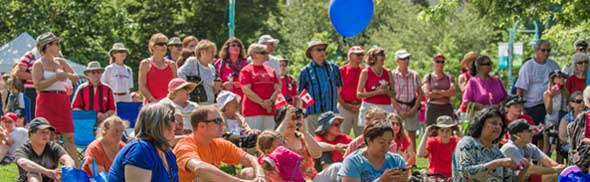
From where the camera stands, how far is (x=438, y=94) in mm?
14617

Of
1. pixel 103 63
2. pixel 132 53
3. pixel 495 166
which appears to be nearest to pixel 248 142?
pixel 495 166

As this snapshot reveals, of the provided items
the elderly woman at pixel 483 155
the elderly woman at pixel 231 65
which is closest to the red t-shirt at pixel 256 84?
the elderly woman at pixel 231 65

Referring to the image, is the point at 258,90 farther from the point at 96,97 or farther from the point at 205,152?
the point at 205,152

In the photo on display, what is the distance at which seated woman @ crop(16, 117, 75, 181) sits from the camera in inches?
403

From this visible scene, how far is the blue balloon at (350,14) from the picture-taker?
15.6m

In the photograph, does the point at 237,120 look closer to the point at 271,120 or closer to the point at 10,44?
the point at 271,120

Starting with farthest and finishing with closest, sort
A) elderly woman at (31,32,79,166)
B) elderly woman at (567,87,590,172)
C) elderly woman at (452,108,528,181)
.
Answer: elderly woman at (31,32,79,166), elderly woman at (567,87,590,172), elderly woman at (452,108,528,181)

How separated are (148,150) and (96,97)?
7.07m

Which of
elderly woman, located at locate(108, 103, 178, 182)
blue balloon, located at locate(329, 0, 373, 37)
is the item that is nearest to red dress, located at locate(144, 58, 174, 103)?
blue balloon, located at locate(329, 0, 373, 37)

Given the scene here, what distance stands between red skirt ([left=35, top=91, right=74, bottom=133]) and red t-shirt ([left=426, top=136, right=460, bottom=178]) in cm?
372

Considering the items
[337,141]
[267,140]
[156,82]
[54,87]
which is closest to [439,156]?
[337,141]

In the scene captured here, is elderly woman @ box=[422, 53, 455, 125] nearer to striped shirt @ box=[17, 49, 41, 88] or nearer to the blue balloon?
the blue balloon

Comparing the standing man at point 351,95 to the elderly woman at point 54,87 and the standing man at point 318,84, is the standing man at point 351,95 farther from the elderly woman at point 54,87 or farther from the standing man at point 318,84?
the elderly woman at point 54,87

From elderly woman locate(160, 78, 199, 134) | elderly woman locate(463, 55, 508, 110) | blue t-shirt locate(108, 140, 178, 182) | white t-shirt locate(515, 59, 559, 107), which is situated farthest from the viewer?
white t-shirt locate(515, 59, 559, 107)
